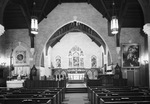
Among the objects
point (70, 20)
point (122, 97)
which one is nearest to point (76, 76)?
point (70, 20)

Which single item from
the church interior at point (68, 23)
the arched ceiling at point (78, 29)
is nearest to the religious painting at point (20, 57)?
the church interior at point (68, 23)

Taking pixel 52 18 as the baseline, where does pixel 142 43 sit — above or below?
below

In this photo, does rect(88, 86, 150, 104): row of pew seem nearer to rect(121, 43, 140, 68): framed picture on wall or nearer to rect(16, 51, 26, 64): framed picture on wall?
rect(121, 43, 140, 68): framed picture on wall

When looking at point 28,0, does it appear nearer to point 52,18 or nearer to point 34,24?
point 52,18

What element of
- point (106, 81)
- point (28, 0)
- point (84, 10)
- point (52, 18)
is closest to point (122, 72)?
point (106, 81)

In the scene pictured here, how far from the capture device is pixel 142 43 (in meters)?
19.0

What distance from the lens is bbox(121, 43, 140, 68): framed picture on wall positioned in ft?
61.2

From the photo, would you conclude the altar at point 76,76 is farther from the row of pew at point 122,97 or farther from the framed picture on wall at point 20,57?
the row of pew at point 122,97

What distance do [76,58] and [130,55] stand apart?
1228 cm

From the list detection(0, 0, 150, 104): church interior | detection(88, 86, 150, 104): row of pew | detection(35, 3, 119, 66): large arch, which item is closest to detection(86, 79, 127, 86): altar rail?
detection(0, 0, 150, 104): church interior

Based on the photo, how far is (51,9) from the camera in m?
20.4

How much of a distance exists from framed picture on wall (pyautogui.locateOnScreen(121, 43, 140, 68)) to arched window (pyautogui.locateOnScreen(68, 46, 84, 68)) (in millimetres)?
11815

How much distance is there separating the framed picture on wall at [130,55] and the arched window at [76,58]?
465 inches

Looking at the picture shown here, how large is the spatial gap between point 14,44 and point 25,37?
1.22 m
